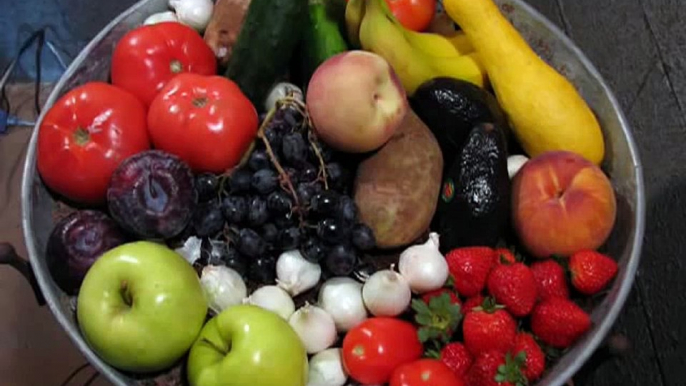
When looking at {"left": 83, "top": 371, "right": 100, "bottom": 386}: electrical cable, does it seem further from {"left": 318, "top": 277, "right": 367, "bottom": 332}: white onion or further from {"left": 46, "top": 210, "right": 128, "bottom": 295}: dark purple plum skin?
{"left": 318, "top": 277, "right": 367, "bottom": 332}: white onion

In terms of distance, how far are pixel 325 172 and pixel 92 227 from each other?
261 mm

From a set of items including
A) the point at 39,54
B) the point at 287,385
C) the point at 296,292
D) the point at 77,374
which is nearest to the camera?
the point at 287,385

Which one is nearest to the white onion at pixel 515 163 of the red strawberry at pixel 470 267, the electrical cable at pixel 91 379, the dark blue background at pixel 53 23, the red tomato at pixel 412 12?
the red strawberry at pixel 470 267

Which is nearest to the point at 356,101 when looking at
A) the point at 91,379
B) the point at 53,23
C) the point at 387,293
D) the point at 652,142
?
the point at 387,293

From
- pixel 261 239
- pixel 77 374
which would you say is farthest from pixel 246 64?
pixel 77 374

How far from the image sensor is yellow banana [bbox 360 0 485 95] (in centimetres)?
89

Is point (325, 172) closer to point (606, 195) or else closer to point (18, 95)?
point (606, 195)

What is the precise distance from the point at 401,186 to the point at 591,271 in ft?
0.73

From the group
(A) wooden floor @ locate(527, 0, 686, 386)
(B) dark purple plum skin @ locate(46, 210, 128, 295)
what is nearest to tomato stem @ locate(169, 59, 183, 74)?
(B) dark purple plum skin @ locate(46, 210, 128, 295)

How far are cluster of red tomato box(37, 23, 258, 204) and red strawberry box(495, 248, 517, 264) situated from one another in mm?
307

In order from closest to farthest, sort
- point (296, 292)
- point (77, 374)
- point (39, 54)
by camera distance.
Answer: point (296, 292), point (77, 374), point (39, 54)

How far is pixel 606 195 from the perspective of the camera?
0.84 m

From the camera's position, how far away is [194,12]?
1004mm

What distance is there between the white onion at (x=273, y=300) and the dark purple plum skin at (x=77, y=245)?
164 mm
